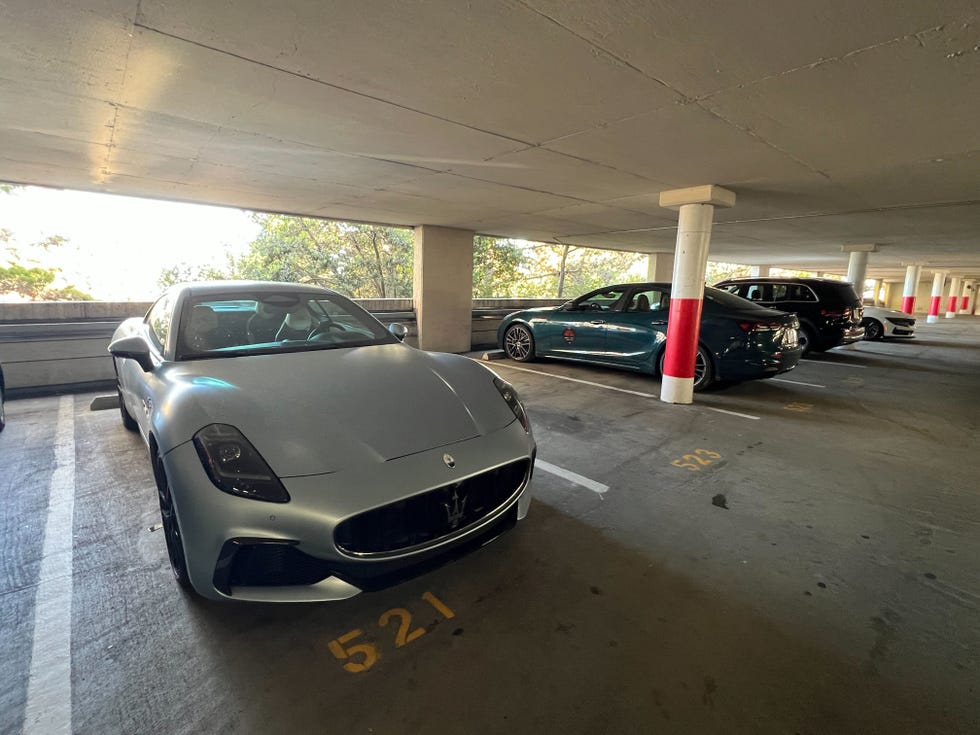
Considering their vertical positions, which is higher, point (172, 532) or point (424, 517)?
point (424, 517)

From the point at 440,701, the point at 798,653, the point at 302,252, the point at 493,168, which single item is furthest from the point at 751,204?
the point at 302,252

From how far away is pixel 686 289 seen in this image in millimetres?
5215

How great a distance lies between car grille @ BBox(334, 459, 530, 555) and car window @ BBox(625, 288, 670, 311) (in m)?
4.85

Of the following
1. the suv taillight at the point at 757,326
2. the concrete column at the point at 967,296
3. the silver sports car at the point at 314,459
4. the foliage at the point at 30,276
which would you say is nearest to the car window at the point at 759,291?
the suv taillight at the point at 757,326

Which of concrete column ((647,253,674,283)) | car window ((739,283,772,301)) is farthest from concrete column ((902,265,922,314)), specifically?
car window ((739,283,772,301))

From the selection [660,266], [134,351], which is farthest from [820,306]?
[134,351]

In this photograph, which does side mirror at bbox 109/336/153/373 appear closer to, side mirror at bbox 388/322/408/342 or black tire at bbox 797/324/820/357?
side mirror at bbox 388/322/408/342

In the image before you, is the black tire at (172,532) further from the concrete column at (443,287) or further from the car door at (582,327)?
the concrete column at (443,287)

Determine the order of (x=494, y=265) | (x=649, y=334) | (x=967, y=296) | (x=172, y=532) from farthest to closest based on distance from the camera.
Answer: (x=967, y=296), (x=494, y=265), (x=649, y=334), (x=172, y=532)

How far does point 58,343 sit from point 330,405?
18.5ft

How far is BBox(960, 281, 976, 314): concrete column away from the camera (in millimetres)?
33500

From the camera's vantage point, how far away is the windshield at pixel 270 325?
253 cm

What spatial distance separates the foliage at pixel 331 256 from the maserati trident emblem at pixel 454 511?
13.6 m

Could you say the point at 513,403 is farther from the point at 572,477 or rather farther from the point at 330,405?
the point at 572,477
